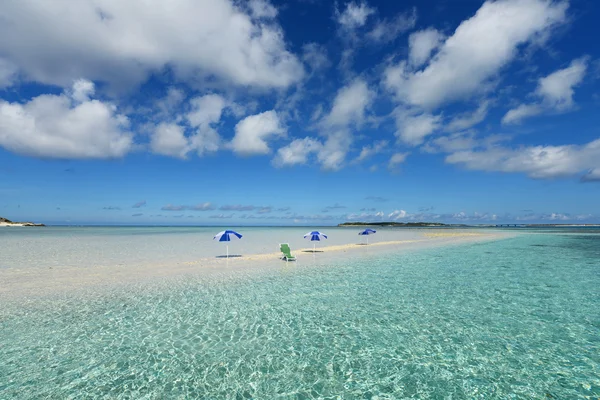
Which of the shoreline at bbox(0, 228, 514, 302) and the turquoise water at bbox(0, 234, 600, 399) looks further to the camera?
the shoreline at bbox(0, 228, 514, 302)

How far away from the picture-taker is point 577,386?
6730mm

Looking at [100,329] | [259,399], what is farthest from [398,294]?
[100,329]

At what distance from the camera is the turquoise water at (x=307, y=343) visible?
22.3 ft

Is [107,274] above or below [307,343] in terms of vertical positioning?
above

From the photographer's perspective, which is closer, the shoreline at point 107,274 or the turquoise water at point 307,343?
the turquoise water at point 307,343

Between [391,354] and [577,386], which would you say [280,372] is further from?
[577,386]

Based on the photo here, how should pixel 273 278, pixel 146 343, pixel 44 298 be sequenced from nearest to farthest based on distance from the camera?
pixel 146 343
pixel 44 298
pixel 273 278

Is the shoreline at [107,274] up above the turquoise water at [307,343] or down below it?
above

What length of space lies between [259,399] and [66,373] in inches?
195

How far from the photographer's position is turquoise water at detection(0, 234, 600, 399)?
268 inches

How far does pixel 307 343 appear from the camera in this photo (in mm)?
9078

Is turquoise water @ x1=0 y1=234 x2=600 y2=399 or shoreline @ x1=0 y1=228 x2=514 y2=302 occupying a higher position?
shoreline @ x1=0 y1=228 x2=514 y2=302

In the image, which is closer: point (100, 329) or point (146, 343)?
point (146, 343)

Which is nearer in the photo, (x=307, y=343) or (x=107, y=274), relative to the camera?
(x=307, y=343)
